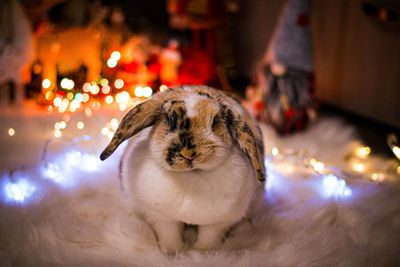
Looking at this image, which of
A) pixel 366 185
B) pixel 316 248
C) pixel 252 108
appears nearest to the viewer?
pixel 316 248

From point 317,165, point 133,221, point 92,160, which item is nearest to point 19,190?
point 92,160

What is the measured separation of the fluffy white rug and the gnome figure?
29 centimetres

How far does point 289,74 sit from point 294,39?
0.16 meters

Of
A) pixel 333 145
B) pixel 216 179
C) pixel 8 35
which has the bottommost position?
pixel 333 145

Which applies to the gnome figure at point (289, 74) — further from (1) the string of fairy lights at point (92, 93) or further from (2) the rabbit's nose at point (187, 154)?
(2) the rabbit's nose at point (187, 154)

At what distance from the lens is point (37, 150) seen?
1.78 metres

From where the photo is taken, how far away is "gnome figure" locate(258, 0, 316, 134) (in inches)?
77.5

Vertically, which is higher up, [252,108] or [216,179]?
[216,179]

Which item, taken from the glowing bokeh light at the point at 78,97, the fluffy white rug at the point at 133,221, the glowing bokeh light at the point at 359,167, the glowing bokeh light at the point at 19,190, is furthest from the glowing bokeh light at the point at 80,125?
the glowing bokeh light at the point at 359,167

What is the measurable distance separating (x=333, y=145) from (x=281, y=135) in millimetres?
235

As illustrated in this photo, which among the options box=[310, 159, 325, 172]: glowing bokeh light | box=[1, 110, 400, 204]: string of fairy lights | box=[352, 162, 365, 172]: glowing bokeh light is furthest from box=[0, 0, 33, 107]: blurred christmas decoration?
box=[352, 162, 365, 172]: glowing bokeh light

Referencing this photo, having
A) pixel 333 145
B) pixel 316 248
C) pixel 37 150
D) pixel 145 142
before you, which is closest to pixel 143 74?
pixel 37 150

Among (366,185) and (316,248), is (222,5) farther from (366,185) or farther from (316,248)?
(316,248)

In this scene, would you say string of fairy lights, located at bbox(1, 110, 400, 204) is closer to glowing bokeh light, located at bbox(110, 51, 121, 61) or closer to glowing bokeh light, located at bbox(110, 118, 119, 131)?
glowing bokeh light, located at bbox(110, 118, 119, 131)
